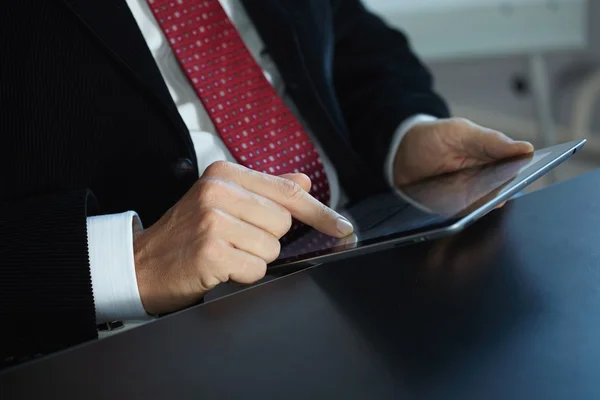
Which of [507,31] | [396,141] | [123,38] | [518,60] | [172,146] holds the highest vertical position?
[123,38]

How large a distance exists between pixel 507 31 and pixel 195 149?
1293mm

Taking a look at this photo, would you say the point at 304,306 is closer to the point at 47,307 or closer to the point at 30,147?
the point at 47,307

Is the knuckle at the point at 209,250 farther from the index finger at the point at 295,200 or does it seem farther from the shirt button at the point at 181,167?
the shirt button at the point at 181,167

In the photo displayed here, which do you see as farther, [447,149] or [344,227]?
[447,149]

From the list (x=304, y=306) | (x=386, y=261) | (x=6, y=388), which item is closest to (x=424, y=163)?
(x=386, y=261)

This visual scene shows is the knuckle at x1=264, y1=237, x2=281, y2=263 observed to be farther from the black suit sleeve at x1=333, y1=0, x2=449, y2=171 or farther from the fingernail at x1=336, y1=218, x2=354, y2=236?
the black suit sleeve at x1=333, y1=0, x2=449, y2=171

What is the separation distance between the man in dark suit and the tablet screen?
30 mm

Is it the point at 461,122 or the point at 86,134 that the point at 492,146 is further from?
the point at 86,134

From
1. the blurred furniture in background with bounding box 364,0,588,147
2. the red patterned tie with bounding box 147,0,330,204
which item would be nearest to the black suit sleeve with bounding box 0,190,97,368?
the red patterned tie with bounding box 147,0,330,204

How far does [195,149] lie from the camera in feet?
2.78

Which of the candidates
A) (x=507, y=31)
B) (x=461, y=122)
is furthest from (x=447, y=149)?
(x=507, y=31)

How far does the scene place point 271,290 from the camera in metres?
0.54

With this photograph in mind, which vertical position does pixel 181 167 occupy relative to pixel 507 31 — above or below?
above

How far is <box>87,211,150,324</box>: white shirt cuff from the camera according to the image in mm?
644
